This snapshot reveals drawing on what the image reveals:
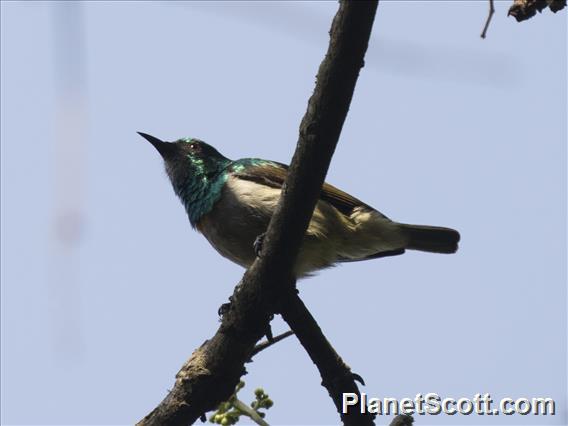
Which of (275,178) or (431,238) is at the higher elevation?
(275,178)

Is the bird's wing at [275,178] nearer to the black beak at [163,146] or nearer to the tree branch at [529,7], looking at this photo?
the black beak at [163,146]

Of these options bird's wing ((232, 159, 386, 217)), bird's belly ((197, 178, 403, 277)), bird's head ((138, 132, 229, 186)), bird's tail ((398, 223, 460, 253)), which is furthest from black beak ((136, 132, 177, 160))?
bird's tail ((398, 223, 460, 253))

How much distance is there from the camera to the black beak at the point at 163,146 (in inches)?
270

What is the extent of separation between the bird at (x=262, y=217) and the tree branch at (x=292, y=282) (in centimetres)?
90

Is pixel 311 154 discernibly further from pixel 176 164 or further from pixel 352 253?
pixel 176 164

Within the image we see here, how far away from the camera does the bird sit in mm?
5602

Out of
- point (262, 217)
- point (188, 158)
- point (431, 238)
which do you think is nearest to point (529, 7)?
point (262, 217)

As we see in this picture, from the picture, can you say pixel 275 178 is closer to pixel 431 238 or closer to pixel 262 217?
pixel 262 217

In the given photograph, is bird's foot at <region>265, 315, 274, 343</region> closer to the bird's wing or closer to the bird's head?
the bird's wing

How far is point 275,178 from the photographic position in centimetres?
609

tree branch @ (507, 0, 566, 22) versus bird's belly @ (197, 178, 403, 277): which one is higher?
tree branch @ (507, 0, 566, 22)

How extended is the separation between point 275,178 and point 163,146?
1286 millimetres

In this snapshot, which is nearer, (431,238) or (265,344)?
(265,344)

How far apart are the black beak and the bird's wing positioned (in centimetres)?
73
